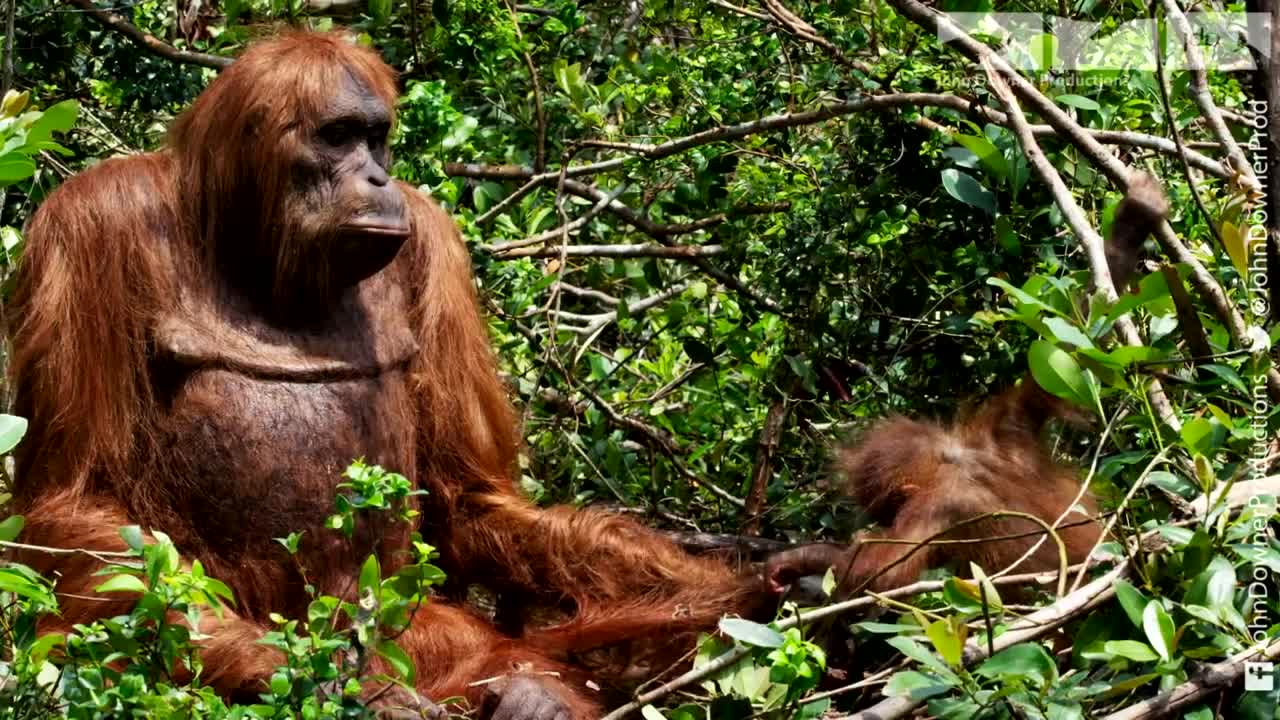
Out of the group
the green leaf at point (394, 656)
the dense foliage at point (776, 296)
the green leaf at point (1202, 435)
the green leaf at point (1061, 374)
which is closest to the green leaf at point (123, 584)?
the dense foliage at point (776, 296)

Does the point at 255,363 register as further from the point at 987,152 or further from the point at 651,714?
the point at 987,152

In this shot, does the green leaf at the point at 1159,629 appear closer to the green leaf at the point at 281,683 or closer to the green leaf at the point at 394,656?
the green leaf at the point at 394,656

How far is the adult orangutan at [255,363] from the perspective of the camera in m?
4.64

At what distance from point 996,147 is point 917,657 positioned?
197 centimetres

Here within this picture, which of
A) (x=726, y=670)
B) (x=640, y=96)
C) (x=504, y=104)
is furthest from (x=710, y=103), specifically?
(x=726, y=670)

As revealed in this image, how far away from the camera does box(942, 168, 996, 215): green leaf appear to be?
4949 millimetres

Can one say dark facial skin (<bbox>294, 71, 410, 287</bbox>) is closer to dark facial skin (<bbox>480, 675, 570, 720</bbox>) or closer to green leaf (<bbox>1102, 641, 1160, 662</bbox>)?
dark facial skin (<bbox>480, 675, 570, 720</bbox>)

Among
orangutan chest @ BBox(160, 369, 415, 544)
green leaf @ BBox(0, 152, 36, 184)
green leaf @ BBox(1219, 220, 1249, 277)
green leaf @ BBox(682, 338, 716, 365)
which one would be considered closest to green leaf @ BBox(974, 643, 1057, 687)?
green leaf @ BBox(1219, 220, 1249, 277)

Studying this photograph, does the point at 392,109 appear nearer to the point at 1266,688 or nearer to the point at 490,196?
the point at 490,196

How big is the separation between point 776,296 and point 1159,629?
2.52 metres

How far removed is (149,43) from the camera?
6.02 m

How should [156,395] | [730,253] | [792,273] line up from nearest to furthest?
[156,395] → [792,273] → [730,253]

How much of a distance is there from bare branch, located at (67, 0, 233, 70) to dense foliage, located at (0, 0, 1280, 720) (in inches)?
1.8

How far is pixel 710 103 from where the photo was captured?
5.60m
